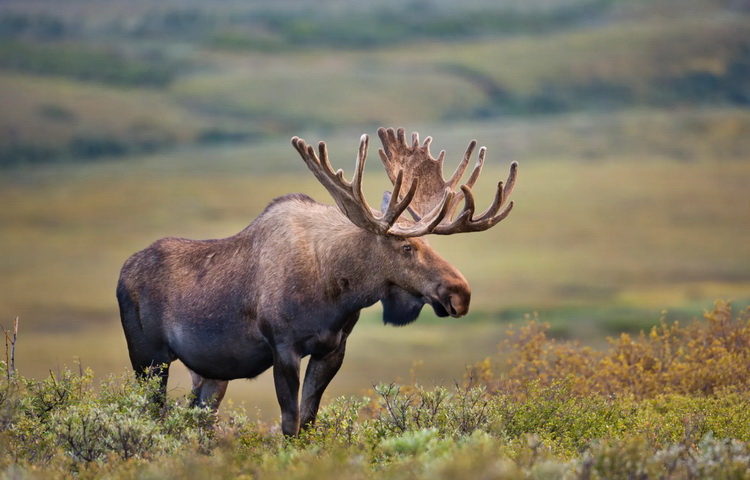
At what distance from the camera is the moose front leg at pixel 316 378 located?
1081 centimetres

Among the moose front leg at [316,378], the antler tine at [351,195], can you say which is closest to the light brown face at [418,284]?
the antler tine at [351,195]

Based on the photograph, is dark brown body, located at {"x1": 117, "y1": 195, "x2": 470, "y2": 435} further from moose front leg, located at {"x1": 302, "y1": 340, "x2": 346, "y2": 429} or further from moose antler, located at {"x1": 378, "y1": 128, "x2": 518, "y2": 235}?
moose antler, located at {"x1": 378, "y1": 128, "x2": 518, "y2": 235}

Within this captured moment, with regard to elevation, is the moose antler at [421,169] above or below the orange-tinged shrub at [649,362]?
above

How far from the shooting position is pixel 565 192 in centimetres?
12519

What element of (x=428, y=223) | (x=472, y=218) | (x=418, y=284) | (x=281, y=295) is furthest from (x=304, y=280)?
(x=472, y=218)

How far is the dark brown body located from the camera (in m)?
10.5

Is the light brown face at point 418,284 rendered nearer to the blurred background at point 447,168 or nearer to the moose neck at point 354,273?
the moose neck at point 354,273

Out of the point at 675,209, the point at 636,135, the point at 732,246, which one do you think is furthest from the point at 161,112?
the point at 732,246

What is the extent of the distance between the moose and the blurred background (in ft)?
53.7

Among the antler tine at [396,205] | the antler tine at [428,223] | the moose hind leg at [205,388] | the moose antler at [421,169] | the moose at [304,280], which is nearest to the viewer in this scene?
the antler tine at [396,205]

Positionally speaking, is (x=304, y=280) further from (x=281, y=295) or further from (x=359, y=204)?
(x=359, y=204)

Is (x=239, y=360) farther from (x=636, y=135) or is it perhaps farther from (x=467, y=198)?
(x=636, y=135)

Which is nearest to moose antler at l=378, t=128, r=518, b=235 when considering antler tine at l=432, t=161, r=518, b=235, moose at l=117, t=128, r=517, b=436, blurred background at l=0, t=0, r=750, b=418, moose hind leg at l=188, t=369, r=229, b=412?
moose at l=117, t=128, r=517, b=436

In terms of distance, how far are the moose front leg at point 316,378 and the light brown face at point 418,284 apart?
640mm
